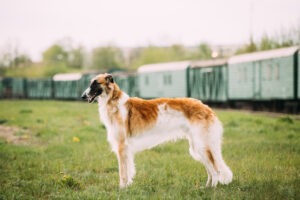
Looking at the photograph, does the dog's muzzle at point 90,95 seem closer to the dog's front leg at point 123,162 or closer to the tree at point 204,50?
the dog's front leg at point 123,162

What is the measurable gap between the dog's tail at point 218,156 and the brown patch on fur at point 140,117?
3.01 ft

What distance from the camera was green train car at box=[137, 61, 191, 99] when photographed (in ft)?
92.9

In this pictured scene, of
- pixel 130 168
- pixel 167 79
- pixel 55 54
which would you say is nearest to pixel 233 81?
pixel 167 79

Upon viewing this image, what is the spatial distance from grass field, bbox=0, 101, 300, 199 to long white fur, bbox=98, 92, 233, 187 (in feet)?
0.79

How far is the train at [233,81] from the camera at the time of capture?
19.5 metres

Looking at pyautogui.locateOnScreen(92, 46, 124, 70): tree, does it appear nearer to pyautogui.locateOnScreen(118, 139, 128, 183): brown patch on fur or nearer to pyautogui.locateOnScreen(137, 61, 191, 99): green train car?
pyautogui.locateOnScreen(137, 61, 191, 99): green train car

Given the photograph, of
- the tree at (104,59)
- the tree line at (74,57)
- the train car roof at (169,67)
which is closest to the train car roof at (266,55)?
the train car roof at (169,67)

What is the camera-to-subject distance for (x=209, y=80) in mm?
26344

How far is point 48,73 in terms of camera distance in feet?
232

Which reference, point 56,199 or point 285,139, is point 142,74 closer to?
point 285,139

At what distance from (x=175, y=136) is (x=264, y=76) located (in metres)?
16.3

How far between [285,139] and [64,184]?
6638 millimetres

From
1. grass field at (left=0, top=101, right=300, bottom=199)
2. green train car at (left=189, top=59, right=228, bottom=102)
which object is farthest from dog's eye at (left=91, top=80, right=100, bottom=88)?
green train car at (left=189, top=59, right=228, bottom=102)

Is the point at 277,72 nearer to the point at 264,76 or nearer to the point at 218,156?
the point at 264,76
